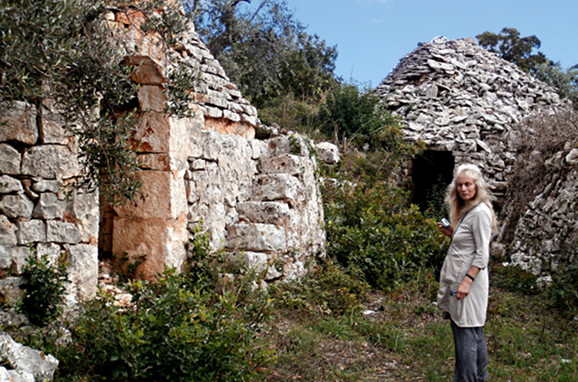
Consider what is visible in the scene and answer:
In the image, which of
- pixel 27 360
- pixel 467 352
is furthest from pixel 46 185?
pixel 467 352

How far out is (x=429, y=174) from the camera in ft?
45.2

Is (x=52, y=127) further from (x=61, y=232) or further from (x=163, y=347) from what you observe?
(x=163, y=347)

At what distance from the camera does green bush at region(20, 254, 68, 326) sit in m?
4.35

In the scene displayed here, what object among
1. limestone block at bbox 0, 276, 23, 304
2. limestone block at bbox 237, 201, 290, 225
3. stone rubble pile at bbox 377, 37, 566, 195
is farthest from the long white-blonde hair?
stone rubble pile at bbox 377, 37, 566, 195

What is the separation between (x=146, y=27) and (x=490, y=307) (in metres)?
5.28

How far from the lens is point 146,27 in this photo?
500cm

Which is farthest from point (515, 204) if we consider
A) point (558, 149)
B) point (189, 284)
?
point (189, 284)

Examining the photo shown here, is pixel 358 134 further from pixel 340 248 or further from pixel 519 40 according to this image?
pixel 519 40

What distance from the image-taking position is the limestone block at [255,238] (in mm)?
6547

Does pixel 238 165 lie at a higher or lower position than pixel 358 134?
lower

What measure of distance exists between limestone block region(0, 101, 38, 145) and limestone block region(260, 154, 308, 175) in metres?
3.51

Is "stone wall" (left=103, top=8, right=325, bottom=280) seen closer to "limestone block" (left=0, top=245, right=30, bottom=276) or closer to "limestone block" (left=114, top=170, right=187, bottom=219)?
"limestone block" (left=114, top=170, right=187, bottom=219)

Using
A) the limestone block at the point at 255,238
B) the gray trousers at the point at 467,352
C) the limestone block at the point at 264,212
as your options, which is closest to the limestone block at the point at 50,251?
the limestone block at the point at 255,238

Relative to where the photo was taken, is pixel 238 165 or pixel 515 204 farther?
pixel 515 204
